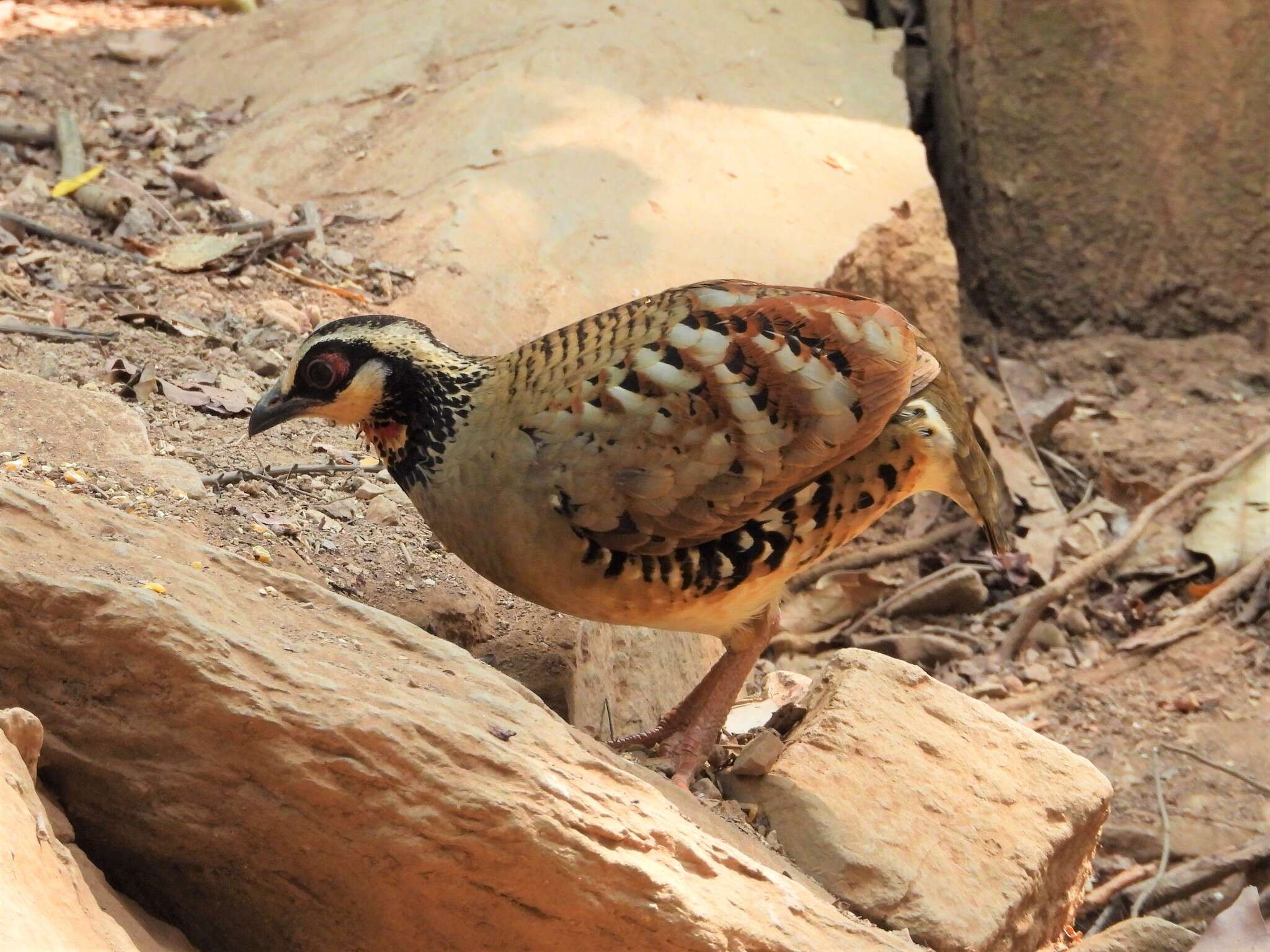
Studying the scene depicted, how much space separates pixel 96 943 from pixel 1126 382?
7.34m

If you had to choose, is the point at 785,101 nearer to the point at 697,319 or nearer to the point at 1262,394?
the point at 1262,394

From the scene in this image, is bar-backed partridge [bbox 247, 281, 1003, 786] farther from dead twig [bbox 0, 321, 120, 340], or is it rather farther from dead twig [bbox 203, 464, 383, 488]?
dead twig [bbox 0, 321, 120, 340]

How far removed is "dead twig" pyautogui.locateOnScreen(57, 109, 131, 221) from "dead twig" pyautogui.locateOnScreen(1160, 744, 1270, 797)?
510 cm

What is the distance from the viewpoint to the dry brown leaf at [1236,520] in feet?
23.0

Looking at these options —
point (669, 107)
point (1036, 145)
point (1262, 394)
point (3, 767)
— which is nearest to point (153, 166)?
point (669, 107)

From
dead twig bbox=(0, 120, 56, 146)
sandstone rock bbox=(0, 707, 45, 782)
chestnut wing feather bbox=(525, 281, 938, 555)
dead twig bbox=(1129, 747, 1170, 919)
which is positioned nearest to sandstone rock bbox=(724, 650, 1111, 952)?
dead twig bbox=(1129, 747, 1170, 919)

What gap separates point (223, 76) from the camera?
8.34 metres

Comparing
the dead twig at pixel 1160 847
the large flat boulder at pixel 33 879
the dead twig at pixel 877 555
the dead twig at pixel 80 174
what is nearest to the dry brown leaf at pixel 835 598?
the dead twig at pixel 877 555

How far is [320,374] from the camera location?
14.0ft

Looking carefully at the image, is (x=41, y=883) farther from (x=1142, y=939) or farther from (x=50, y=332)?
(x=50, y=332)

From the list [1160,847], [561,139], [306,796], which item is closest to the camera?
[306,796]

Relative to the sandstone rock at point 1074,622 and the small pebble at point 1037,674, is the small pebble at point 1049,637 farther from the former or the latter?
the small pebble at point 1037,674

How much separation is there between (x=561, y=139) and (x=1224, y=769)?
4253mm

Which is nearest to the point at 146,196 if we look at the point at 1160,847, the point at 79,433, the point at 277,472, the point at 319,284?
the point at 319,284
